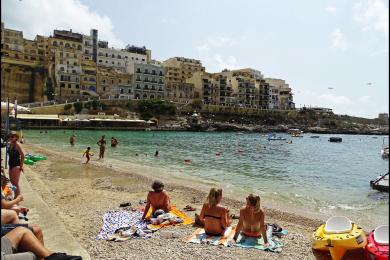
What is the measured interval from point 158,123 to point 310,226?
8598cm

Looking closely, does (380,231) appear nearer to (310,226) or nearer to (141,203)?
(310,226)

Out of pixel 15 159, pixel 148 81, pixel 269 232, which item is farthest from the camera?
pixel 148 81

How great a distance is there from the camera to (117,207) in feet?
36.5

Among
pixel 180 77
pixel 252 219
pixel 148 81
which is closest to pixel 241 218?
pixel 252 219

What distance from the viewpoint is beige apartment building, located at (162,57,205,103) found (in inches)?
4478

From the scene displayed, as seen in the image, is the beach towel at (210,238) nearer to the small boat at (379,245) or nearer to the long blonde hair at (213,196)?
the long blonde hair at (213,196)

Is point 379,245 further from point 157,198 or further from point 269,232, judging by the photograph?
point 157,198

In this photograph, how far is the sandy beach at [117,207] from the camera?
695 cm

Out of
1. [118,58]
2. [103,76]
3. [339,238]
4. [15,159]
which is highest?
[118,58]

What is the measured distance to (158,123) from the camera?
95.7 metres

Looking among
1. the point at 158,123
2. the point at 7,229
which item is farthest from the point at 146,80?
the point at 7,229

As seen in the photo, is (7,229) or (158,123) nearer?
(7,229)

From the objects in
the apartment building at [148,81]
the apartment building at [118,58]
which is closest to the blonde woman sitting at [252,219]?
the apartment building at [148,81]

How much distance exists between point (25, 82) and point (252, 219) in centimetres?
9404
